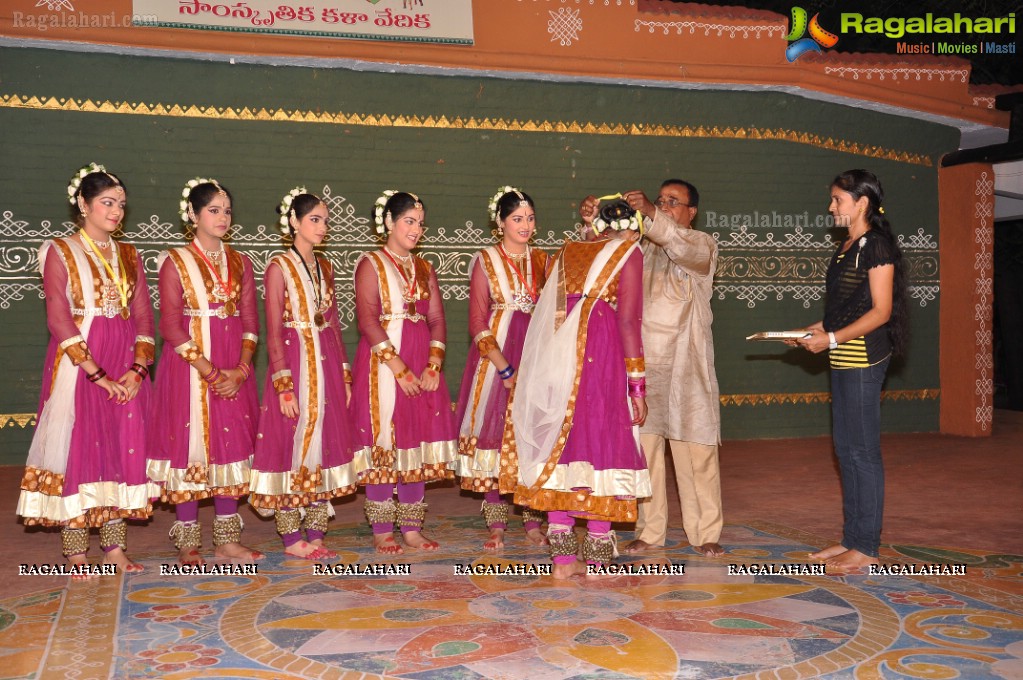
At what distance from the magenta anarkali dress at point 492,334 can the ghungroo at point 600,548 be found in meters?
0.67

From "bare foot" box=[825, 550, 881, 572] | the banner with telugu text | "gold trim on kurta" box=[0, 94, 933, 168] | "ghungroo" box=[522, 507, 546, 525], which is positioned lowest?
"bare foot" box=[825, 550, 881, 572]

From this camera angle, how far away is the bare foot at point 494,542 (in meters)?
4.79

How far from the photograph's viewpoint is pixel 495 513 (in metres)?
4.98

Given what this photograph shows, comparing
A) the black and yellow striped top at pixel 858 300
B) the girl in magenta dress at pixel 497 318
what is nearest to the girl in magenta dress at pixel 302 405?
the girl in magenta dress at pixel 497 318

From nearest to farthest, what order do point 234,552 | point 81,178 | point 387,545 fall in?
point 81,178
point 234,552
point 387,545

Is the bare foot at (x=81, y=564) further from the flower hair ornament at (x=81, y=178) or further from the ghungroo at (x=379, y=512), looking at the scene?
the flower hair ornament at (x=81, y=178)

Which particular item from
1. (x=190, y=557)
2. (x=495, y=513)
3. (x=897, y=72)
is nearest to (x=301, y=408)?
(x=190, y=557)

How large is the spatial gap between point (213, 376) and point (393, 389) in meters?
0.85

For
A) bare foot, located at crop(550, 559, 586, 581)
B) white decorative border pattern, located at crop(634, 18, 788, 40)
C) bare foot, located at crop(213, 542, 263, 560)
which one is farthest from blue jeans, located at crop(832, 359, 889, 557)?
white decorative border pattern, located at crop(634, 18, 788, 40)

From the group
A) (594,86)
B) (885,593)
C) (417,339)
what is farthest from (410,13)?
(885,593)

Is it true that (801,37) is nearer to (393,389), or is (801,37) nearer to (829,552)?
(829,552)

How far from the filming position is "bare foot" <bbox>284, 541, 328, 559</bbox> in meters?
4.64

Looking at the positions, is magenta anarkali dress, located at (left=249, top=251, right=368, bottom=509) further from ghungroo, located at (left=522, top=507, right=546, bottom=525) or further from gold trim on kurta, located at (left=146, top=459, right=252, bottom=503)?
ghungroo, located at (left=522, top=507, right=546, bottom=525)

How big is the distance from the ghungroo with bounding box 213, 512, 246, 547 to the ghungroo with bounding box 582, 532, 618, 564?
1.68 meters
